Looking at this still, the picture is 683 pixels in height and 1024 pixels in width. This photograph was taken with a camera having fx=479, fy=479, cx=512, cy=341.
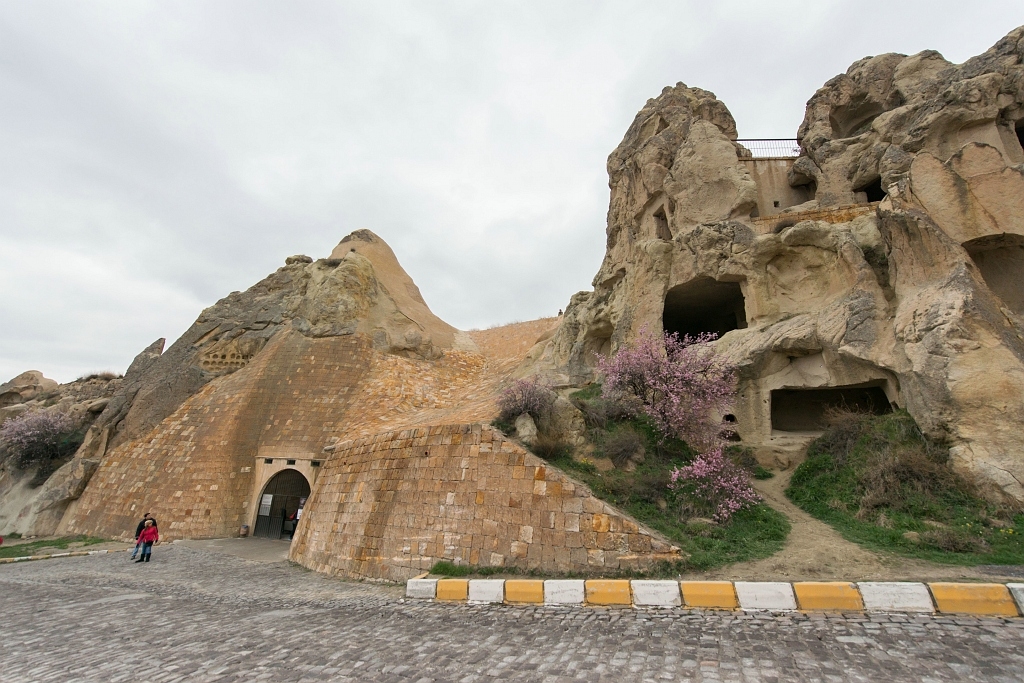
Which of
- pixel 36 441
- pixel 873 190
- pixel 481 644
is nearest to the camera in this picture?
pixel 481 644

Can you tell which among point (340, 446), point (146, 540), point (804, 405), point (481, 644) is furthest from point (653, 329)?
point (146, 540)

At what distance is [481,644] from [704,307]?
43.0ft

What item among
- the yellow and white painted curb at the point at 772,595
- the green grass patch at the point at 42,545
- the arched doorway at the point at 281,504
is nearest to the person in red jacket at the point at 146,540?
the arched doorway at the point at 281,504

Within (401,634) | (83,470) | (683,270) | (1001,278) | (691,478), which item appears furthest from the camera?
(83,470)

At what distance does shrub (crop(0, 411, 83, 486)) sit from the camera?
18359mm

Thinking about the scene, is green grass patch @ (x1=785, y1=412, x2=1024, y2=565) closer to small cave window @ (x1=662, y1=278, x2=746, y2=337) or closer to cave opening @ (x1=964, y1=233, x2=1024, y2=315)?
small cave window @ (x1=662, y1=278, x2=746, y2=337)

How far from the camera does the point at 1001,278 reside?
10.9m

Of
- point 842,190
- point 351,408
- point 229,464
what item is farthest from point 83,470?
point 842,190

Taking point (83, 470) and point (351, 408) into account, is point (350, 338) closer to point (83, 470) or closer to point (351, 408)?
point (351, 408)

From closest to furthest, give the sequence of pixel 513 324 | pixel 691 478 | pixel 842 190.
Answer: pixel 691 478 → pixel 842 190 → pixel 513 324

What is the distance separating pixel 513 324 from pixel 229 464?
72.3ft

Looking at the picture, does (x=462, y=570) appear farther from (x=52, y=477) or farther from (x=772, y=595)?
(x=52, y=477)

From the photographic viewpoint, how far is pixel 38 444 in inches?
730

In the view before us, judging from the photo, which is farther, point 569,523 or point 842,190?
point 842,190
